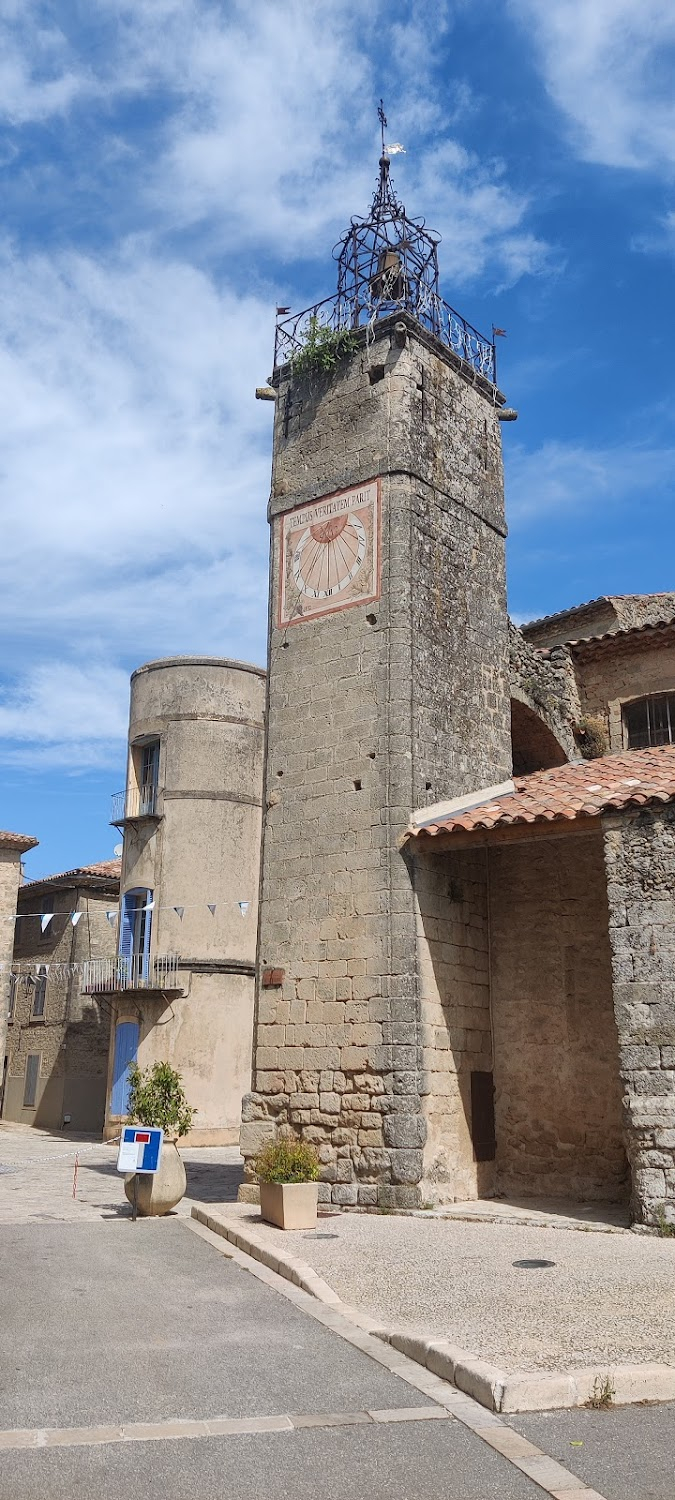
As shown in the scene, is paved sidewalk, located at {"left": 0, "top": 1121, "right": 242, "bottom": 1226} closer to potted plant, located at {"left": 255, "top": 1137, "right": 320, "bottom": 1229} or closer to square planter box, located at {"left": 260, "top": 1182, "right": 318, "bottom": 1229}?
potted plant, located at {"left": 255, "top": 1137, "right": 320, "bottom": 1229}

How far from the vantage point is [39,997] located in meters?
30.5

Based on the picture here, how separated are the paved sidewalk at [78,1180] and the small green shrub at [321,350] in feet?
33.2

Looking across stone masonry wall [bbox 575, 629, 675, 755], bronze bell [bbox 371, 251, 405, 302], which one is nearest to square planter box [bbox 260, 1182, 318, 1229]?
stone masonry wall [bbox 575, 629, 675, 755]

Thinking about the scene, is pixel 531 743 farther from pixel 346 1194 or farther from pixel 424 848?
pixel 346 1194

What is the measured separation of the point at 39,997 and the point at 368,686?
802 inches

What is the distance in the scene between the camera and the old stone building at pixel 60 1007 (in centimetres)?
2869

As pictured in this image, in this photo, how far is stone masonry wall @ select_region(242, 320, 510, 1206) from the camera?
12.1 m

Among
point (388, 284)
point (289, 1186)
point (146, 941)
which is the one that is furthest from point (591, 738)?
point (146, 941)

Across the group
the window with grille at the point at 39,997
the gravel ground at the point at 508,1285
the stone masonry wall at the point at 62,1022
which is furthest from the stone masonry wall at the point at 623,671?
the window with grille at the point at 39,997

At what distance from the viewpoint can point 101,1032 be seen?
29.0m

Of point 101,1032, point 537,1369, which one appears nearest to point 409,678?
point 537,1369

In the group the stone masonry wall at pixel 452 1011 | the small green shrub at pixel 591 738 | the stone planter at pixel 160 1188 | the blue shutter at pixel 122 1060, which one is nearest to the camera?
the stone planter at pixel 160 1188

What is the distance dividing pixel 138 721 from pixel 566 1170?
648 inches

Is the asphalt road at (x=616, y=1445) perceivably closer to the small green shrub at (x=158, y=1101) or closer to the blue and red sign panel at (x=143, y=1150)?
the blue and red sign panel at (x=143, y=1150)
